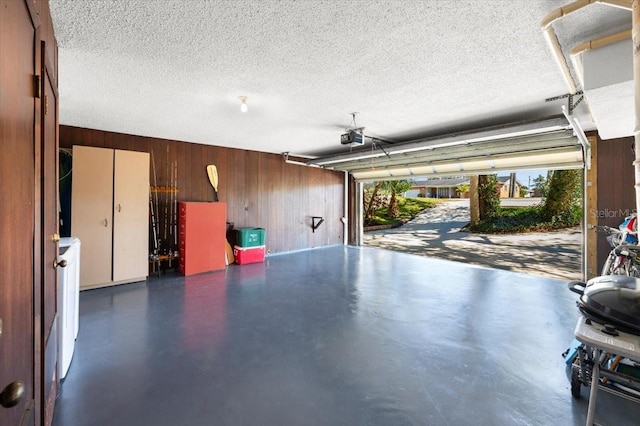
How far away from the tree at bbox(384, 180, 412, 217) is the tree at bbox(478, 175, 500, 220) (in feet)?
11.3

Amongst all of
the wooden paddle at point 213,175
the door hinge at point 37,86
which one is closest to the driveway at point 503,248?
the wooden paddle at point 213,175

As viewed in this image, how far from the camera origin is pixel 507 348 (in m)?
2.35

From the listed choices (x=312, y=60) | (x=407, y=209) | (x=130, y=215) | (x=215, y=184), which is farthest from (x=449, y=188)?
(x=130, y=215)

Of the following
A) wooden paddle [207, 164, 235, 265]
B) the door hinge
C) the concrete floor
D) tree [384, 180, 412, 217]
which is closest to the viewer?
the door hinge

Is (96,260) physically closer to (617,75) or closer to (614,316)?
(614,316)

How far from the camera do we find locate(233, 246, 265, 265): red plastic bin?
5.45 meters

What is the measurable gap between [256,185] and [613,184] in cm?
618

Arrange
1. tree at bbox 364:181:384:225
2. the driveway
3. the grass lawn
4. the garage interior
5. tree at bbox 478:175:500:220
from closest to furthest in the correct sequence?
the garage interior → the driveway → tree at bbox 478:175:500:220 → tree at bbox 364:181:384:225 → the grass lawn

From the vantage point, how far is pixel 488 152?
4.51m

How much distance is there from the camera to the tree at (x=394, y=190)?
13.4 m

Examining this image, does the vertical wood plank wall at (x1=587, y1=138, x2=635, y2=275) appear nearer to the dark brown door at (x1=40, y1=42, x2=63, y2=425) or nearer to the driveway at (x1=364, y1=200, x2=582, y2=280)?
the driveway at (x1=364, y1=200, x2=582, y2=280)

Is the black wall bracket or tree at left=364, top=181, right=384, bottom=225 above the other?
tree at left=364, top=181, right=384, bottom=225

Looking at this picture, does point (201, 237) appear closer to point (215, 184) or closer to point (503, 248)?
point (215, 184)

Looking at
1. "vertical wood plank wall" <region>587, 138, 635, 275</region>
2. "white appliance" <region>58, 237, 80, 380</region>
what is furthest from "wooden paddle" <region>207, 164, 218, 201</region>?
"vertical wood plank wall" <region>587, 138, 635, 275</region>
